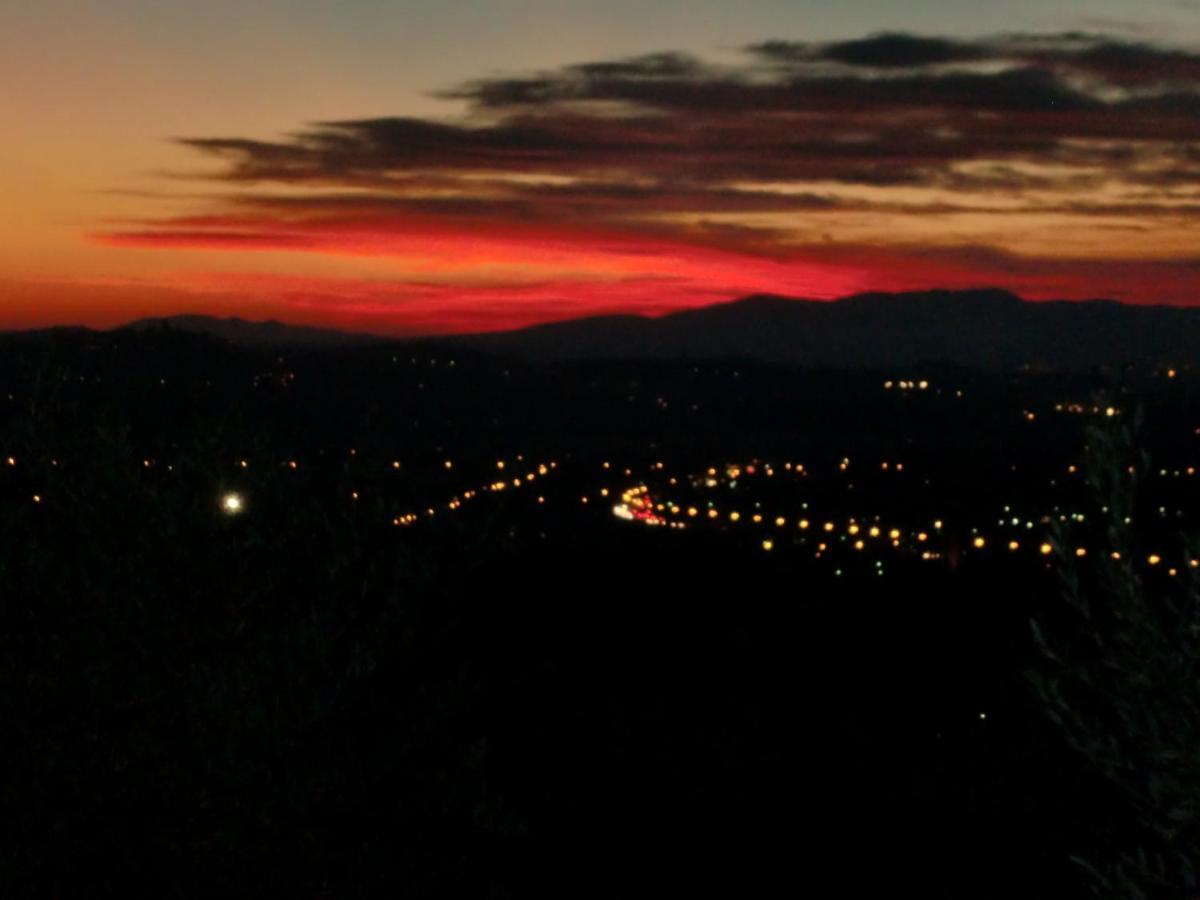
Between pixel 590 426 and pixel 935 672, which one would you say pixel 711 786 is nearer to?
pixel 935 672

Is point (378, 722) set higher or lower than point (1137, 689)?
lower

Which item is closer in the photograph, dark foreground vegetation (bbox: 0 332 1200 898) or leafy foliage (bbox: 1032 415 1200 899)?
leafy foliage (bbox: 1032 415 1200 899)

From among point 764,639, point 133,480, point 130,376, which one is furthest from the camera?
point 764,639

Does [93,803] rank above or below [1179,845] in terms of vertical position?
below

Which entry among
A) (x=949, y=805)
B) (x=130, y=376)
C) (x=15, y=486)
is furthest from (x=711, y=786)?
(x=15, y=486)

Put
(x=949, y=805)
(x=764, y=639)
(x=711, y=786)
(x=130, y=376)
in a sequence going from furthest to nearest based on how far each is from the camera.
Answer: (x=764, y=639) → (x=711, y=786) → (x=949, y=805) → (x=130, y=376)

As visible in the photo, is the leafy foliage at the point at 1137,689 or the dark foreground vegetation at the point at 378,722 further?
the dark foreground vegetation at the point at 378,722

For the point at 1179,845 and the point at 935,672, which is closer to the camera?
the point at 1179,845

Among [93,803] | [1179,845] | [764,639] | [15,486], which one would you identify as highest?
[15,486]
